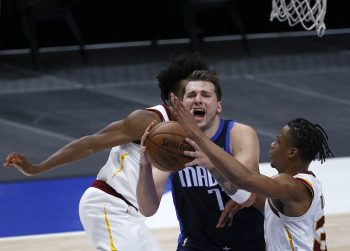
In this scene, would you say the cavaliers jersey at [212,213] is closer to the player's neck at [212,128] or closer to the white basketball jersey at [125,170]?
the player's neck at [212,128]

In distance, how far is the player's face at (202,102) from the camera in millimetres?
3885

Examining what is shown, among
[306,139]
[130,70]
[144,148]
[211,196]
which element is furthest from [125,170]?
[130,70]

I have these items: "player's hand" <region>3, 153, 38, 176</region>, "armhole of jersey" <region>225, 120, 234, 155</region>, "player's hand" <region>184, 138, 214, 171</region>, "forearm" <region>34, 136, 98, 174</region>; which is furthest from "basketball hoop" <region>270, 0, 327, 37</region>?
"player's hand" <region>184, 138, 214, 171</region>

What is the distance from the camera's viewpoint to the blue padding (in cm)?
627

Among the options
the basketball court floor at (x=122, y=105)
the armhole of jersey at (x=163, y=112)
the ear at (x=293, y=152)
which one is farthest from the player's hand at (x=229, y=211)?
the basketball court floor at (x=122, y=105)

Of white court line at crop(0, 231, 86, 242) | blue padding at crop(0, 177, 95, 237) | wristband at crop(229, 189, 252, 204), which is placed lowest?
white court line at crop(0, 231, 86, 242)

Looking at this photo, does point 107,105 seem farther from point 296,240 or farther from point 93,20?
point 296,240

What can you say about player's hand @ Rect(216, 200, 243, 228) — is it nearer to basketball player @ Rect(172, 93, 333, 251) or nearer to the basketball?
basketball player @ Rect(172, 93, 333, 251)

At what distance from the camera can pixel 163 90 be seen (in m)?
4.52

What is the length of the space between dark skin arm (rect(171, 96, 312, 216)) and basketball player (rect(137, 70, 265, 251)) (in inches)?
13.6

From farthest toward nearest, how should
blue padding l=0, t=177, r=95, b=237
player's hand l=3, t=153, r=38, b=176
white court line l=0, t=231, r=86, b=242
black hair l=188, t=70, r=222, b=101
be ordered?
blue padding l=0, t=177, r=95, b=237 → white court line l=0, t=231, r=86, b=242 → player's hand l=3, t=153, r=38, b=176 → black hair l=188, t=70, r=222, b=101

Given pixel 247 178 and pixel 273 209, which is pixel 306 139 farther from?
pixel 247 178

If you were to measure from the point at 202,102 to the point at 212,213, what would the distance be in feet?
1.85

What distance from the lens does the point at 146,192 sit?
13.0 feet
